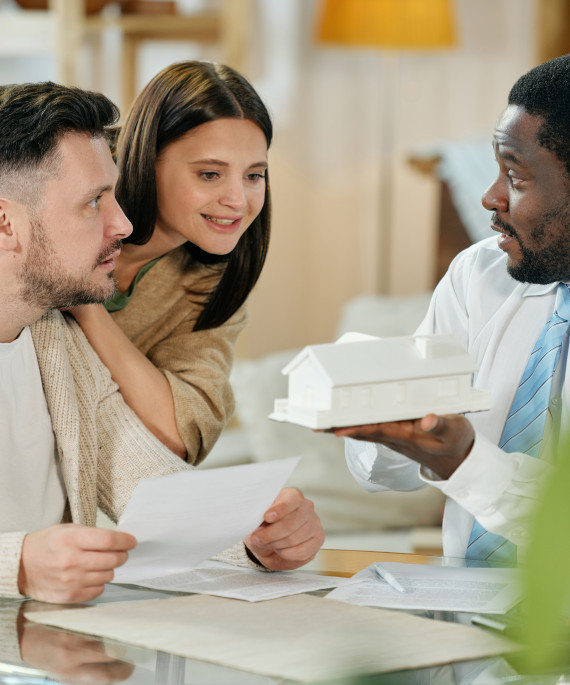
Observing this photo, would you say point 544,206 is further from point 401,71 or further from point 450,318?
point 401,71

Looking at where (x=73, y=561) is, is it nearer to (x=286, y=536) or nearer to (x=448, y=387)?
(x=286, y=536)

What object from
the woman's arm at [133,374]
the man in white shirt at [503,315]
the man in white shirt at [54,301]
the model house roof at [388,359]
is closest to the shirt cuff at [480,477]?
the man in white shirt at [503,315]

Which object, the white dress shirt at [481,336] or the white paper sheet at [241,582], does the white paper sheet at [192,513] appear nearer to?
the white paper sheet at [241,582]

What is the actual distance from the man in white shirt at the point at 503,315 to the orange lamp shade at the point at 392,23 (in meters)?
2.49

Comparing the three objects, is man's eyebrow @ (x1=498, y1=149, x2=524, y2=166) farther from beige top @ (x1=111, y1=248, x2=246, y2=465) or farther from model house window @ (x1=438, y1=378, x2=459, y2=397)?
beige top @ (x1=111, y1=248, x2=246, y2=465)

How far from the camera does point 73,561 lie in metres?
0.99

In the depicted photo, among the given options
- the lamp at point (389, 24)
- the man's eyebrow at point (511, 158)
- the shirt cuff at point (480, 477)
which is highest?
the lamp at point (389, 24)

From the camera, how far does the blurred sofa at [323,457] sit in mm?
2682

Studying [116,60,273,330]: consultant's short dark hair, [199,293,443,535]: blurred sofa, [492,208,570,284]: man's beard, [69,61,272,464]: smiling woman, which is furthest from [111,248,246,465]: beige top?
[199,293,443,535]: blurred sofa

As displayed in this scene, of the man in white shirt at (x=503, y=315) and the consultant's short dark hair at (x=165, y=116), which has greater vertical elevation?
the consultant's short dark hair at (x=165, y=116)

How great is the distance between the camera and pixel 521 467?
41.9 inches

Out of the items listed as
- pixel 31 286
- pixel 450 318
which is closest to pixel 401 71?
pixel 450 318

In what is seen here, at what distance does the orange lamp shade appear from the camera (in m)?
3.77

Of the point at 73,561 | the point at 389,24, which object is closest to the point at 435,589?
the point at 73,561
